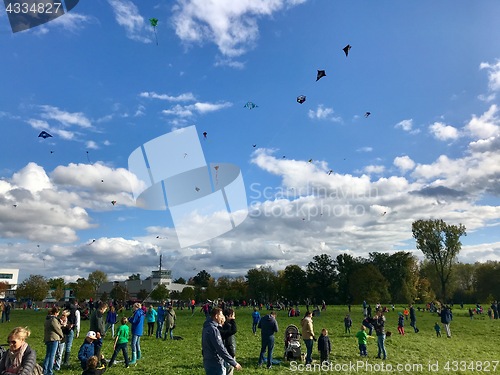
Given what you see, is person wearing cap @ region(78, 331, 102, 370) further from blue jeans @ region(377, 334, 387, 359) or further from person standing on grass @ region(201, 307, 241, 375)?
blue jeans @ region(377, 334, 387, 359)

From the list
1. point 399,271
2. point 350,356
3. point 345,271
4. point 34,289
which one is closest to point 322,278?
point 345,271

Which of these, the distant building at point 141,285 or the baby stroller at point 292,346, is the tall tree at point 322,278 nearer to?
the distant building at point 141,285

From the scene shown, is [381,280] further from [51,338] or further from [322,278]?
[51,338]

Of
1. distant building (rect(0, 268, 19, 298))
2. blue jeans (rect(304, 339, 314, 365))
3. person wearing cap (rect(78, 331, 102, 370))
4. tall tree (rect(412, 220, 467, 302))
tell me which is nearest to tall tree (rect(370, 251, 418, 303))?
tall tree (rect(412, 220, 467, 302))

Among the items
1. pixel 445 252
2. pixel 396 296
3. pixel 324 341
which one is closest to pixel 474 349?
pixel 324 341

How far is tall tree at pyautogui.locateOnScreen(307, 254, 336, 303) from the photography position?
9938cm

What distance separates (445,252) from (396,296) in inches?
1003

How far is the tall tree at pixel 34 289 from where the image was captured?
96.2m

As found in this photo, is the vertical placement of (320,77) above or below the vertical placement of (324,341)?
above

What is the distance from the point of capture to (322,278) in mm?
102375

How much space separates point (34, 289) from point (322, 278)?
242 feet

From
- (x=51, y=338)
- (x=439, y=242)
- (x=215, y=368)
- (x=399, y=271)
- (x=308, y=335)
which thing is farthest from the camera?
(x=399, y=271)

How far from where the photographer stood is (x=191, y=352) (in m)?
16.6

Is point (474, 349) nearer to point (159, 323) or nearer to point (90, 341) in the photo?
point (159, 323)
